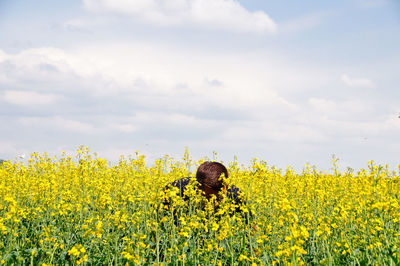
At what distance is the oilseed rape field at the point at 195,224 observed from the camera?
12.4ft

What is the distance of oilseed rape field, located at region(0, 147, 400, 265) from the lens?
3773 millimetres

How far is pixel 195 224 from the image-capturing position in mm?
3738

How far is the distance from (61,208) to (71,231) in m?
0.61

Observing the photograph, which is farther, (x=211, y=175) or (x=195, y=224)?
(x=211, y=175)

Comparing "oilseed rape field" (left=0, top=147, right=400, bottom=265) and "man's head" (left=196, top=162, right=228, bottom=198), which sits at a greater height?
"man's head" (left=196, top=162, right=228, bottom=198)

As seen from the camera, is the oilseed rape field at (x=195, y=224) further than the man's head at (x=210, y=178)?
No

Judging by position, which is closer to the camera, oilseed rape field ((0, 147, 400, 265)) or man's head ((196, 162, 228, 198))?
oilseed rape field ((0, 147, 400, 265))

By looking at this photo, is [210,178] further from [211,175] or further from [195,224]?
[195,224]

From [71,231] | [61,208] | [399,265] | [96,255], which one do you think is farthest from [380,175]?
[61,208]

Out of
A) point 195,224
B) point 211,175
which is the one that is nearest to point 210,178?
point 211,175

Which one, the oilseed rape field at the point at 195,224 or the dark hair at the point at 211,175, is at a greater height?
the dark hair at the point at 211,175

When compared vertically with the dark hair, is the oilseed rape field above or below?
below

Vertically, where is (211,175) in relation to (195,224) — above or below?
above

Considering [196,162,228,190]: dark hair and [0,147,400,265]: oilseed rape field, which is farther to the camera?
[196,162,228,190]: dark hair
